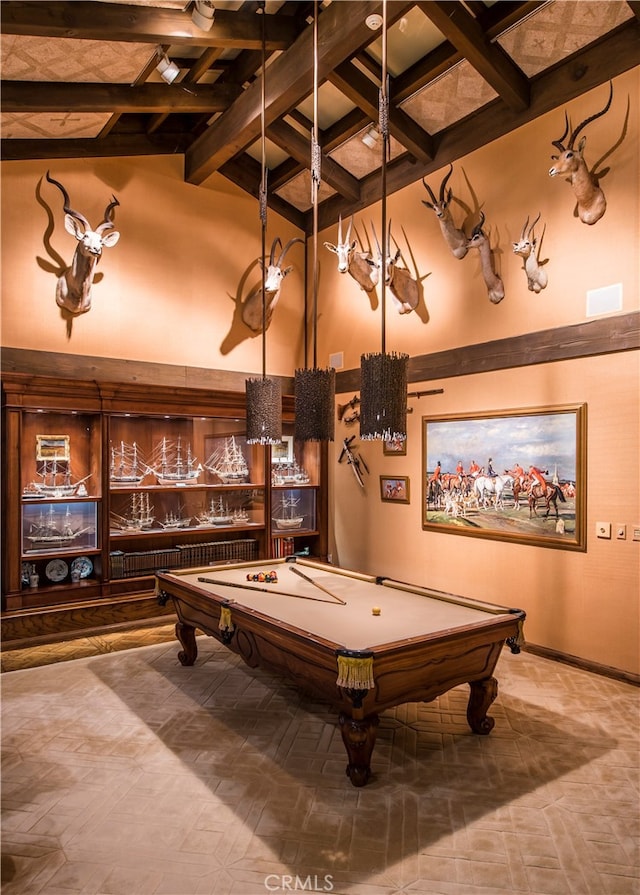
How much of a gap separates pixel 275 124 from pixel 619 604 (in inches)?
227

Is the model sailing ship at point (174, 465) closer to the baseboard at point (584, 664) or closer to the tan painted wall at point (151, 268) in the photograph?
the tan painted wall at point (151, 268)

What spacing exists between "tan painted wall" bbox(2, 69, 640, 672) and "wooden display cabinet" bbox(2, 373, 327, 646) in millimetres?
655

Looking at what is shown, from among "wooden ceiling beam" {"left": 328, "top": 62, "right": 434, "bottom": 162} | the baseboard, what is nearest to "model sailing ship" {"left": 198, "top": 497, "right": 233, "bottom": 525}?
the baseboard

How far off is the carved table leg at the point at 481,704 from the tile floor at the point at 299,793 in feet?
0.23

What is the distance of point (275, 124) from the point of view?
20.3 ft

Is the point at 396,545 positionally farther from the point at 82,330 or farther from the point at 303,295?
the point at 82,330

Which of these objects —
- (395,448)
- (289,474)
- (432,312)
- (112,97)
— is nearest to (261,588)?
(395,448)

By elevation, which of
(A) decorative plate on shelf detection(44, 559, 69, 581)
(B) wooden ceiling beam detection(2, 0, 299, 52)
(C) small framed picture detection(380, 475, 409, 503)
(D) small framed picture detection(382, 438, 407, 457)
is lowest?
(A) decorative plate on shelf detection(44, 559, 69, 581)

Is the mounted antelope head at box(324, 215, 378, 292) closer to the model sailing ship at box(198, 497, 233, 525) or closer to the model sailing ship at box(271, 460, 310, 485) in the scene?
the model sailing ship at box(271, 460, 310, 485)

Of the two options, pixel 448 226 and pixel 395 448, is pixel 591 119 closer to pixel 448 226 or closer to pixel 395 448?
pixel 448 226

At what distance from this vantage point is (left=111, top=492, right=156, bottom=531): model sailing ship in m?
6.03

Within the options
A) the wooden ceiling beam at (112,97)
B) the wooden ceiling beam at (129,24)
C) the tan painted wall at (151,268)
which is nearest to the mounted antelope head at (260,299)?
the tan painted wall at (151,268)

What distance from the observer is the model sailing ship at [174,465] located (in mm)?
6309

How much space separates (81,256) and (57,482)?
2.21m
